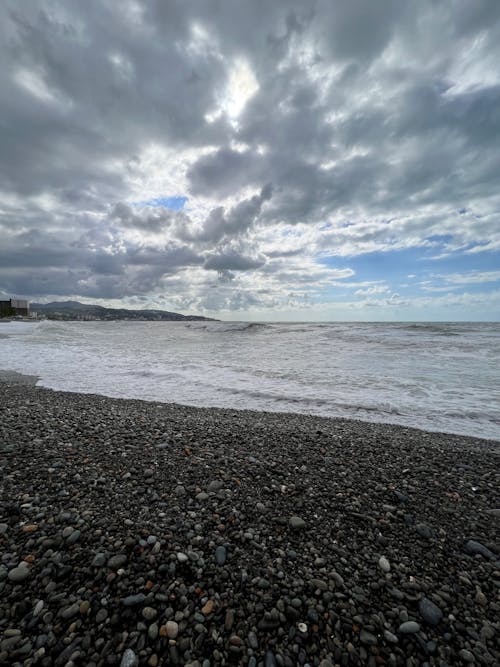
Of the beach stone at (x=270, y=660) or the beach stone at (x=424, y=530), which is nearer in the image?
the beach stone at (x=270, y=660)

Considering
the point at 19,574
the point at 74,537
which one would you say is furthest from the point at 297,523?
the point at 19,574

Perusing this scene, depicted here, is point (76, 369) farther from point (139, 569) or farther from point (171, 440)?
point (139, 569)

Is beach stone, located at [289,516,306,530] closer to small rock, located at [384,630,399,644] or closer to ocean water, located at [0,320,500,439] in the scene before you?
small rock, located at [384,630,399,644]

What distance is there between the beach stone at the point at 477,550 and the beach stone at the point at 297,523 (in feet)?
5.10

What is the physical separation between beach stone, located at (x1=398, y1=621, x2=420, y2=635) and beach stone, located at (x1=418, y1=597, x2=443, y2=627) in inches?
4.9

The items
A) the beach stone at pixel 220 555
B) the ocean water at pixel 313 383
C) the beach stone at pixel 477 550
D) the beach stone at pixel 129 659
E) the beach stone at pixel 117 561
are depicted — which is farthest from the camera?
the ocean water at pixel 313 383

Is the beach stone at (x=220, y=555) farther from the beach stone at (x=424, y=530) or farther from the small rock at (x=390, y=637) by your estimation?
the beach stone at (x=424, y=530)

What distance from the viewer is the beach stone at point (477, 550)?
9.23ft

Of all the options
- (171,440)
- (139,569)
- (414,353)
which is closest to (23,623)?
(139,569)

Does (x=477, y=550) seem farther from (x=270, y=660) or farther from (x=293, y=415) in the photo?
(x=293, y=415)

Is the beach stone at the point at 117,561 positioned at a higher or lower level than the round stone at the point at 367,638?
higher

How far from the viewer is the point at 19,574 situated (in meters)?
2.32

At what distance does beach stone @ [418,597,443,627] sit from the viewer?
7.09 feet

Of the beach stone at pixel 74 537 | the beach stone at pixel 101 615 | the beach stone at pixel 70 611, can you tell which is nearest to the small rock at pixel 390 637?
the beach stone at pixel 101 615
